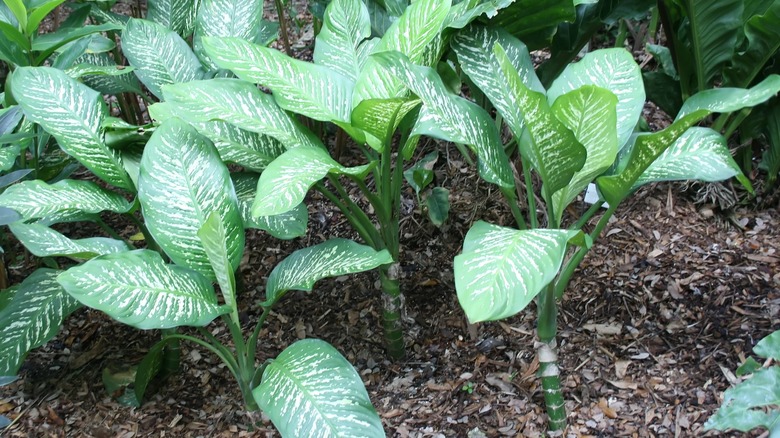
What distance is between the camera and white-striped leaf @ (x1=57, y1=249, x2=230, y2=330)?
1.34m

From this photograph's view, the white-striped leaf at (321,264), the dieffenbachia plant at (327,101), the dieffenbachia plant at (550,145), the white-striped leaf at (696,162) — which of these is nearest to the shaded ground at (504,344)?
the dieffenbachia plant at (550,145)

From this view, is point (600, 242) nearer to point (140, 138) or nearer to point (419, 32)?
point (419, 32)

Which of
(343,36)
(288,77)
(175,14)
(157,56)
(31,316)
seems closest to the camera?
(288,77)

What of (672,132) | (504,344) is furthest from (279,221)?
(672,132)

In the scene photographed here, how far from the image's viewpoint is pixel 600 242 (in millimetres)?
2227

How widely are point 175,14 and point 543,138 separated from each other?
1.45 meters

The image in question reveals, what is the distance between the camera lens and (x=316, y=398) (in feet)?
4.61

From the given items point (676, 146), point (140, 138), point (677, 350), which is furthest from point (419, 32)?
point (677, 350)

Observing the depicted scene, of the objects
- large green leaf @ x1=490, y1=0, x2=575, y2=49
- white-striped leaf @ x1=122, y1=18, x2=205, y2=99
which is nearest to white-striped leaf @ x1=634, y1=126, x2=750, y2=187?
large green leaf @ x1=490, y1=0, x2=575, y2=49

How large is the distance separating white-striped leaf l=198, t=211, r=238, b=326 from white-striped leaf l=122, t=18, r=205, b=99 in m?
0.63

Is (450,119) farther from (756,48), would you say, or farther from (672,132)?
(756,48)

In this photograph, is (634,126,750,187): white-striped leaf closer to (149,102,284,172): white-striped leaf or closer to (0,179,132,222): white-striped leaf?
(149,102,284,172): white-striped leaf

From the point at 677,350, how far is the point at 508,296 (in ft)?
3.00

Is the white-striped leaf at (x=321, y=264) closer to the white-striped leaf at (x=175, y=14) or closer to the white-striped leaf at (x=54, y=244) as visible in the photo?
the white-striped leaf at (x=54, y=244)
